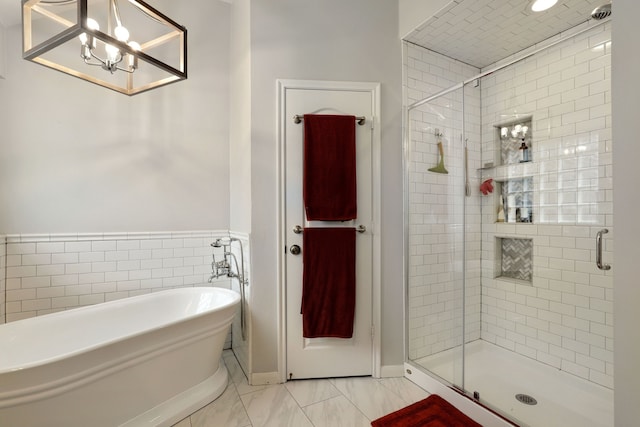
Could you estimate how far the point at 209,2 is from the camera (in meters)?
2.70

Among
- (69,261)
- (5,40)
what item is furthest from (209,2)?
(69,261)

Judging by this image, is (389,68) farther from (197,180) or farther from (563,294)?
(563,294)

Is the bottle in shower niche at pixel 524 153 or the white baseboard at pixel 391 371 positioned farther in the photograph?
the bottle in shower niche at pixel 524 153

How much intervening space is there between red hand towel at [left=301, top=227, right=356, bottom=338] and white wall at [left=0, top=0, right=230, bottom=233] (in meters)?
1.09

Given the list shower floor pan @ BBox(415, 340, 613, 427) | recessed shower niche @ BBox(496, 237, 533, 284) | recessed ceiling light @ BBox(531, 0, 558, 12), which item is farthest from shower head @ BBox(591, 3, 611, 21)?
shower floor pan @ BBox(415, 340, 613, 427)

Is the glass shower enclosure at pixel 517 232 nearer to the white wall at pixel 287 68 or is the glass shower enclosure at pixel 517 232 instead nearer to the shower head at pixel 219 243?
the white wall at pixel 287 68

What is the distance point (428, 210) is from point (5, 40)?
349 cm

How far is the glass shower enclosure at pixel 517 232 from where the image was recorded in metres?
2.04

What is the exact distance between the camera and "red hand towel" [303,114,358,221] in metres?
2.17

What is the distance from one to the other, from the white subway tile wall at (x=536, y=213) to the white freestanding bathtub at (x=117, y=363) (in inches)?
64.3

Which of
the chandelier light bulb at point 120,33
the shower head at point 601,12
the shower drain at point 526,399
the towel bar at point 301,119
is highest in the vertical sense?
the shower head at point 601,12

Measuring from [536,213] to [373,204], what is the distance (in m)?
1.41

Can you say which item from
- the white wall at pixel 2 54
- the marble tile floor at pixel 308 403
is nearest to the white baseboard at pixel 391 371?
the marble tile floor at pixel 308 403

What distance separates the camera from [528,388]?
211 cm
